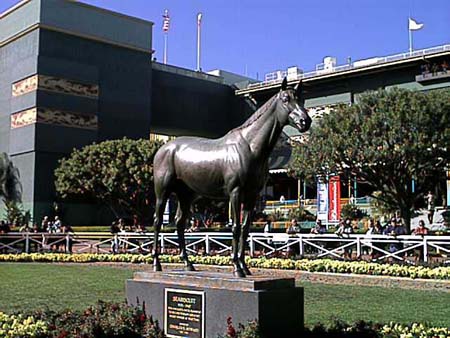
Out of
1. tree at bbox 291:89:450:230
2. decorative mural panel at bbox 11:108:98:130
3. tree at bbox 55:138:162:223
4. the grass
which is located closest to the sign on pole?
tree at bbox 291:89:450:230

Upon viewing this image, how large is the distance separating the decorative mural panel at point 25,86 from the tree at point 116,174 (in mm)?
7227

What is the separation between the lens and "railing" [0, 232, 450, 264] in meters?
20.8

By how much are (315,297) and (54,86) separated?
39.7 m

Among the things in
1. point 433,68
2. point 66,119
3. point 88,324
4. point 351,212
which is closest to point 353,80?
point 433,68

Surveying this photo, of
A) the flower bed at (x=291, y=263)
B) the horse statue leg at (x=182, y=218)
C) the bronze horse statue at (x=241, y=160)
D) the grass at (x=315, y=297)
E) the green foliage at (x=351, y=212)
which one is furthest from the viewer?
the green foliage at (x=351, y=212)

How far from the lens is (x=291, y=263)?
20.9 m

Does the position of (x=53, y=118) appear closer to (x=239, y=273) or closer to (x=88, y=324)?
(x=88, y=324)

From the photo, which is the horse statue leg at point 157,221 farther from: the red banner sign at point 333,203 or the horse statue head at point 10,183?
the horse statue head at point 10,183

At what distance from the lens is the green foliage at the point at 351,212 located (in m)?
46.8

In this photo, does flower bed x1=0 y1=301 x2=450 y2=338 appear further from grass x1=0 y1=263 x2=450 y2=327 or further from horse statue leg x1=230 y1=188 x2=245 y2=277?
grass x1=0 y1=263 x2=450 y2=327

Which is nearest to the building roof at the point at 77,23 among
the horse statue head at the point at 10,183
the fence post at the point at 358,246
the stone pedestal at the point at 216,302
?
the horse statue head at the point at 10,183

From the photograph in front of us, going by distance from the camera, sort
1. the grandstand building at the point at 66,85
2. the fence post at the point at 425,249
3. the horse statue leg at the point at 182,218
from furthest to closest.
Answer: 1. the grandstand building at the point at 66,85
2. the fence post at the point at 425,249
3. the horse statue leg at the point at 182,218

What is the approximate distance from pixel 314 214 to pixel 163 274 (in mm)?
43737

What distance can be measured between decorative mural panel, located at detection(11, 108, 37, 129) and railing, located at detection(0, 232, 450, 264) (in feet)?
62.8
